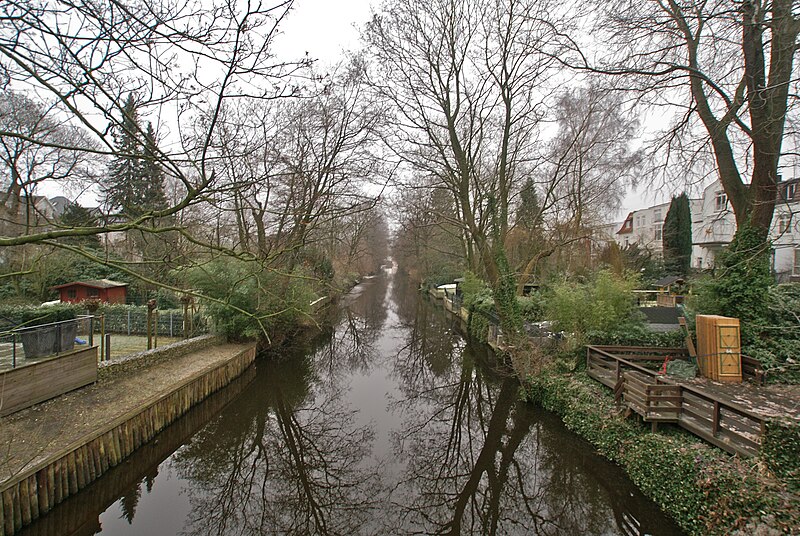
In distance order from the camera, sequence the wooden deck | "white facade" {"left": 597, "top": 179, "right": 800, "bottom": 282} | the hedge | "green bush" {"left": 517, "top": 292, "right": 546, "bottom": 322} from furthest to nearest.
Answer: "white facade" {"left": 597, "top": 179, "right": 800, "bottom": 282} < "green bush" {"left": 517, "top": 292, "right": 546, "bottom": 322} < the wooden deck < the hedge

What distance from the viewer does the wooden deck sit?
245 inches

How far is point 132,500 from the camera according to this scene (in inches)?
276

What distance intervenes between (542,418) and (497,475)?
9.30 feet

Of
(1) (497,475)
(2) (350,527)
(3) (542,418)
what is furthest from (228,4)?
(3) (542,418)

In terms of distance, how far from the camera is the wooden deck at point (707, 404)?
20.4 feet

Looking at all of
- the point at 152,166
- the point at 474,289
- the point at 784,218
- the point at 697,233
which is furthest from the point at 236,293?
the point at 697,233

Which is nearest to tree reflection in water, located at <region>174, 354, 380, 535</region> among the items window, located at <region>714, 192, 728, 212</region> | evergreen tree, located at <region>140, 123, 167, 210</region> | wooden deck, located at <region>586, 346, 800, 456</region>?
evergreen tree, located at <region>140, 123, 167, 210</region>

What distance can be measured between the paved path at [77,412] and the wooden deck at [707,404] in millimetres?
9143

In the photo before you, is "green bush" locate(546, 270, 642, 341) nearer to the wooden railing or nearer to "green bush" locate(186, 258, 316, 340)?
the wooden railing

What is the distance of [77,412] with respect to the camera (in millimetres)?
8156

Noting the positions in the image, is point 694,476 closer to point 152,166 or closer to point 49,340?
point 152,166

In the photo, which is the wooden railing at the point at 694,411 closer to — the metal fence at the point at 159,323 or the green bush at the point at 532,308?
the green bush at the point at 532,308

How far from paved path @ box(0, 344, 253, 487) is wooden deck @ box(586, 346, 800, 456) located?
9143mm

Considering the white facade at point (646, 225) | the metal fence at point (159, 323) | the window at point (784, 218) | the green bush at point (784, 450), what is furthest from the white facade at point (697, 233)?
the metal fence at point (159, 323)
